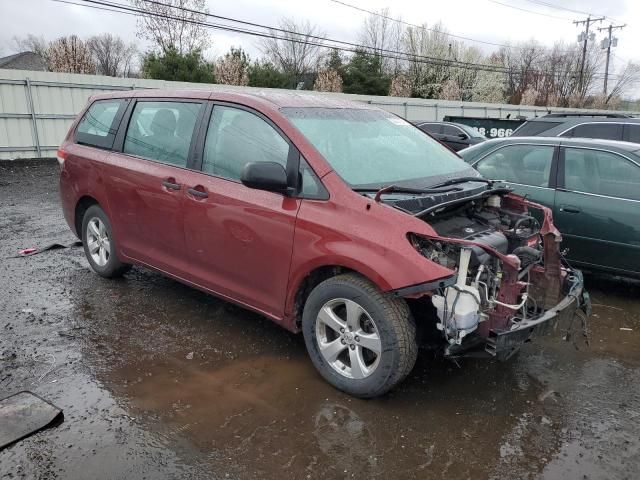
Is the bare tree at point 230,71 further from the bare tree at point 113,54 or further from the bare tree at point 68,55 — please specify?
the bare tree at point 113,54

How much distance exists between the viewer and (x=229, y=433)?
9.81ft

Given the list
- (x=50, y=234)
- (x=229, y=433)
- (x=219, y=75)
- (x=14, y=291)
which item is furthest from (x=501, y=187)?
(x=219, y=75)

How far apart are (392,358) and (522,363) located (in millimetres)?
1320

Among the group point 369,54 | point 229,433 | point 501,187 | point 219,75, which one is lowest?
point 229,433

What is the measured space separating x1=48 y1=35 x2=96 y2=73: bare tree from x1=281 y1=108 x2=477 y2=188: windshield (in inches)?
711

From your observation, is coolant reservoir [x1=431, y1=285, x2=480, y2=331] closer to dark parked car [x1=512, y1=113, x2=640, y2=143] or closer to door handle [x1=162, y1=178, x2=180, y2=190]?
door handle [x1=162, y1=178, x2=180, y2=190]

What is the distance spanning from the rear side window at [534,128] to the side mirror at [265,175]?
7432 mm

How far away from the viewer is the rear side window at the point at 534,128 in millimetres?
9711

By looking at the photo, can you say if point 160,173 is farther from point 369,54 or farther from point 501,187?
point 369,54

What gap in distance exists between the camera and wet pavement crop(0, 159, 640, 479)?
9.07 feet

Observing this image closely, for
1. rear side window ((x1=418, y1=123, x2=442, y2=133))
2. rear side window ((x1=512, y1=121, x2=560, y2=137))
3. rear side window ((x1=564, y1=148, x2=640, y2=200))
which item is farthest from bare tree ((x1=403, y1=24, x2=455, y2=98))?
rear side window ((x1=564, y1=148, x2=640, y2=200))

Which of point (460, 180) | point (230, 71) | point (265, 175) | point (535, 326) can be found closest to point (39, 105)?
point (230, 71)

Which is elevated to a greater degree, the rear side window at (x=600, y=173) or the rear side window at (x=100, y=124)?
the rear side window at (x=100, y=124)

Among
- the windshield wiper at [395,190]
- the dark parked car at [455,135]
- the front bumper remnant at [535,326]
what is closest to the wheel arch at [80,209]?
the windshield wiper at [395,190]
